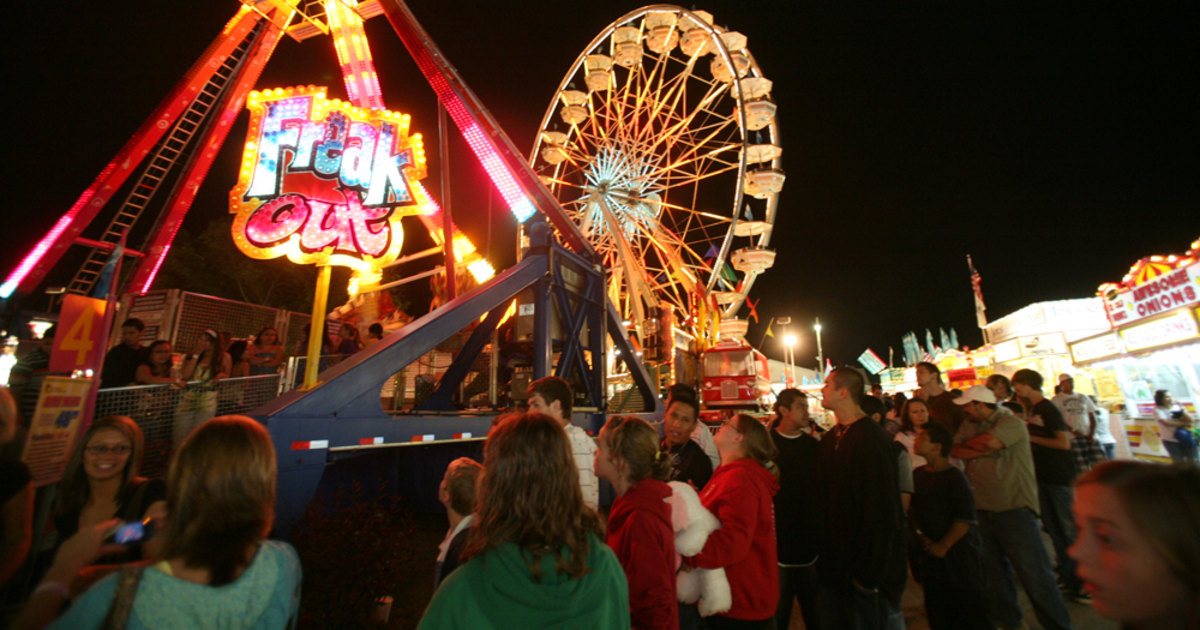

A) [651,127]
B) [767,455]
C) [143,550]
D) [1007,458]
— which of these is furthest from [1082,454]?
[651,127]

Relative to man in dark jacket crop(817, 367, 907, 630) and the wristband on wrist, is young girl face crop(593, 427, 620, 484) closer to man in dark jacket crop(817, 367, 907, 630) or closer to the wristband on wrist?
man in dark jacket crop(817, 367, 907, 630)

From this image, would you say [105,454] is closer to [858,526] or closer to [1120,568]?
[1120,568]

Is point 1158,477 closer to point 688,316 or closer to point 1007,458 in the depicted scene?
point 1007,458

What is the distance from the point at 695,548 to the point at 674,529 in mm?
150

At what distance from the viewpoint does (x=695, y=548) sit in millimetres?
2535

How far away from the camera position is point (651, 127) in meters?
19.4

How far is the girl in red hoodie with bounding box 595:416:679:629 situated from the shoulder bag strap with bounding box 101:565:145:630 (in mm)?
1529

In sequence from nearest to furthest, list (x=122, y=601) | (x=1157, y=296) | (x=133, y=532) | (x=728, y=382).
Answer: (x=122, y=601)
(x=133, y=532)
(x=1157, y=296)
(x=728, y=382)

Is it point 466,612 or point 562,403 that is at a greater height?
point 562,403

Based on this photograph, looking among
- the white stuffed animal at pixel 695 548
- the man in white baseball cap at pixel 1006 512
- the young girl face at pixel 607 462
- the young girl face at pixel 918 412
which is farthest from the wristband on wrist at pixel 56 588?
the young girl face at pixel 918 412

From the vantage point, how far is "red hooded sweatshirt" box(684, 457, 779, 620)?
2641 mm

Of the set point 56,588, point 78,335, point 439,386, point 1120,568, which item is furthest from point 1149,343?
point 78,335

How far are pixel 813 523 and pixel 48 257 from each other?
43.2 feet

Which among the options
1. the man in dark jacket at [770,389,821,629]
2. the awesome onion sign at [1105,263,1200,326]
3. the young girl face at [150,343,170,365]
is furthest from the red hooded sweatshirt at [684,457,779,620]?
the awesome onion sign at [1105,263,1200,326]
